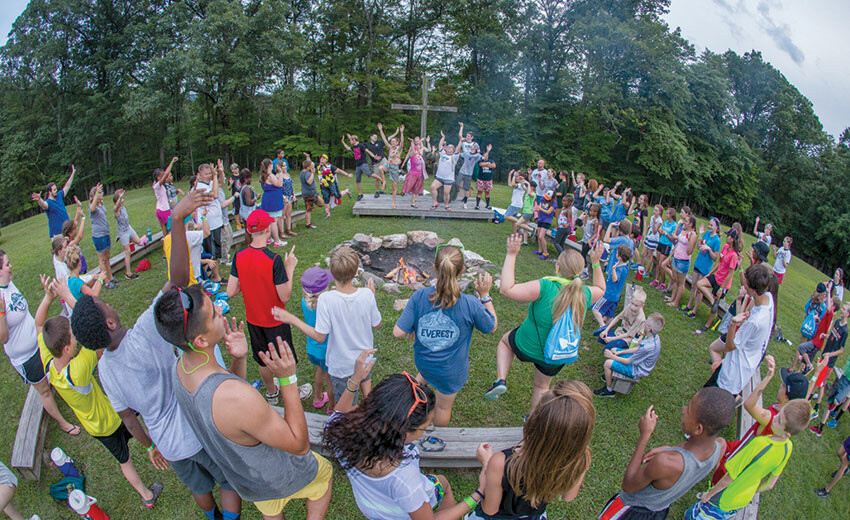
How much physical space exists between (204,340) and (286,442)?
0.67 meters

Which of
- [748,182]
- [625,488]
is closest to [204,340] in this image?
[625,488]

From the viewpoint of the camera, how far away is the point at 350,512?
134 inches

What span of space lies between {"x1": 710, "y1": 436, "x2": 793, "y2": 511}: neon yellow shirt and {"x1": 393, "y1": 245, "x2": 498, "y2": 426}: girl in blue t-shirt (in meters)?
2.03

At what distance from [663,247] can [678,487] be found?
6656mm

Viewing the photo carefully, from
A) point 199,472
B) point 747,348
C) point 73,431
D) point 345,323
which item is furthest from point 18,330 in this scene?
point 747,348

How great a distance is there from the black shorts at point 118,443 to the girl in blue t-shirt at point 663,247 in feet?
29.3

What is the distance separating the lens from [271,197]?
27.9ft

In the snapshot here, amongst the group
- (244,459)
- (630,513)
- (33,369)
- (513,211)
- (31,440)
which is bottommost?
(31,440)

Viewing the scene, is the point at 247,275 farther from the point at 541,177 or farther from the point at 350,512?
the point at 541,177

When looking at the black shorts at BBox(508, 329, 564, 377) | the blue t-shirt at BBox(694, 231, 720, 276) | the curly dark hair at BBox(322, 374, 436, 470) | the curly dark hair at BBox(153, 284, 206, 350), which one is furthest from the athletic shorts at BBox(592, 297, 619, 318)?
the curly dark hair at BBox(153, 284, 206, 350)

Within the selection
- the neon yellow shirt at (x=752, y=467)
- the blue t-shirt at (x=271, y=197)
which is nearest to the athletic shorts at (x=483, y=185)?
the blue t-shirt at (x=271, y=197)

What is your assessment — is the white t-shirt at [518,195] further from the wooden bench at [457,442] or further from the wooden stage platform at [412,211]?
the wooden bench at [457,442]

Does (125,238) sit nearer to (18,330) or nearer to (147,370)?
(18,330)

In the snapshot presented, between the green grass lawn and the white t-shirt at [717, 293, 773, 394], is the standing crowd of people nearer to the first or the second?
the white t-shirt at [717, 293, 773, 394]
